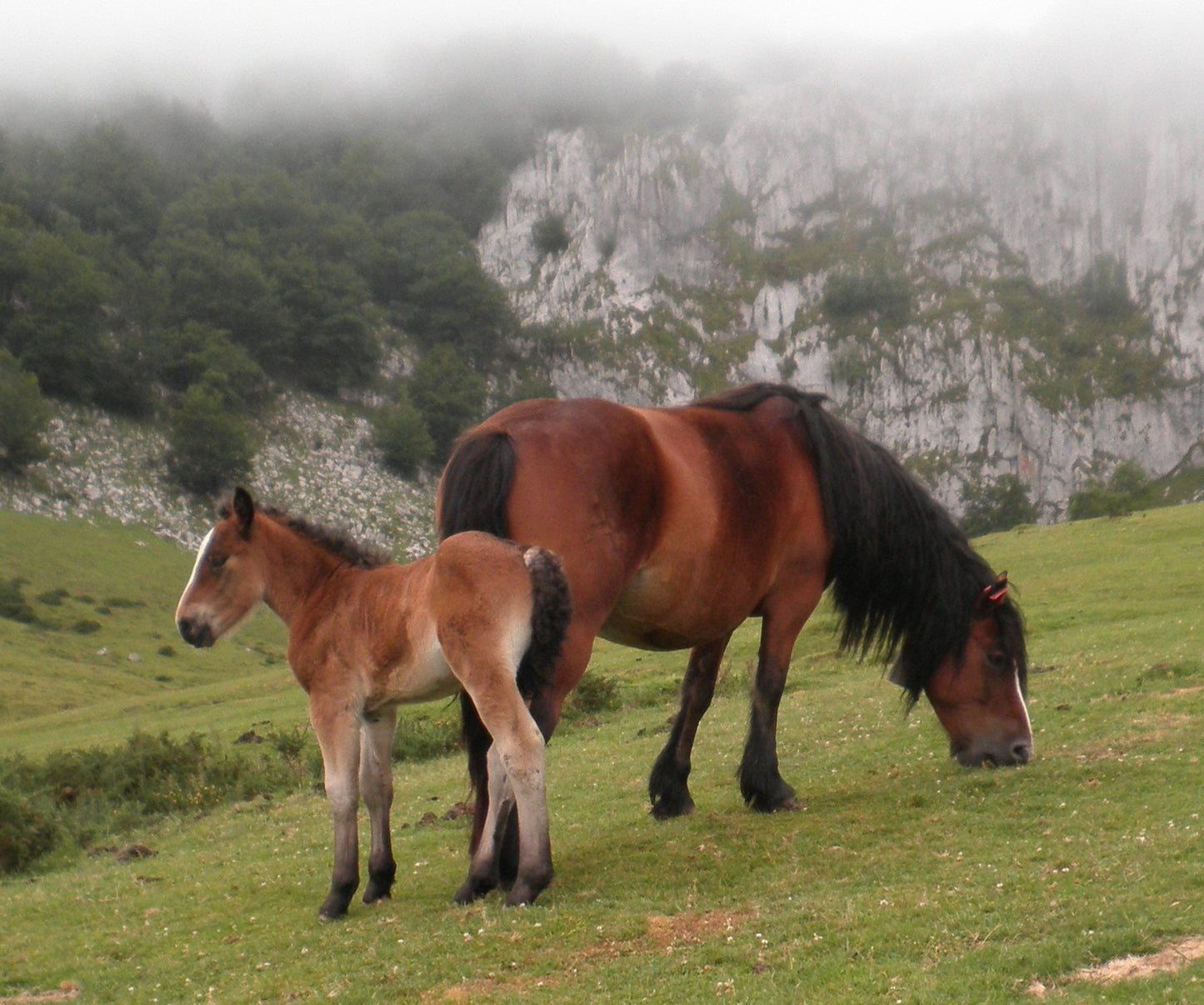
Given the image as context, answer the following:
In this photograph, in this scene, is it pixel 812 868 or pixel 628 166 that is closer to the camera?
pixel 812 868

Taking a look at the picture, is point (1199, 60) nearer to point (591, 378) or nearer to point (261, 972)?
point (591, 378)

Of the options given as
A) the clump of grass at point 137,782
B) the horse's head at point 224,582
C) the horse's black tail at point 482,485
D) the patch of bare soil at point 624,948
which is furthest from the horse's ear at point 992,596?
the clump of grass at point 137,782

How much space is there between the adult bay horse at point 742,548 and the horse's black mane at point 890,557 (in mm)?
16

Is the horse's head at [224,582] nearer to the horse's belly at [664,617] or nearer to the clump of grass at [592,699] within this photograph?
the horse's belly at [664,617]

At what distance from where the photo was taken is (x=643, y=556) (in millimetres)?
7961

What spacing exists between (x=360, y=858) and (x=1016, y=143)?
15527 cm

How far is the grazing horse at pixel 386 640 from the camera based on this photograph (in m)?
6.93

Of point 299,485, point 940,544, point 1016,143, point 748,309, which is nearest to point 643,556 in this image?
point 940,544

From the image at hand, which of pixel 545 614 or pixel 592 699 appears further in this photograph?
pixel 592 699

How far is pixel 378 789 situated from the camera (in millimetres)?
7809

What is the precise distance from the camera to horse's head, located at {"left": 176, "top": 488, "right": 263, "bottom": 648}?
307 inches

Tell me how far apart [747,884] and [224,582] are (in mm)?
3998

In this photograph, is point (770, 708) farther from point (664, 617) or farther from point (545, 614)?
point (545, 614)

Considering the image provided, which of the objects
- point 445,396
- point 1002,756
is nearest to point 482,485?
point 1002,756
